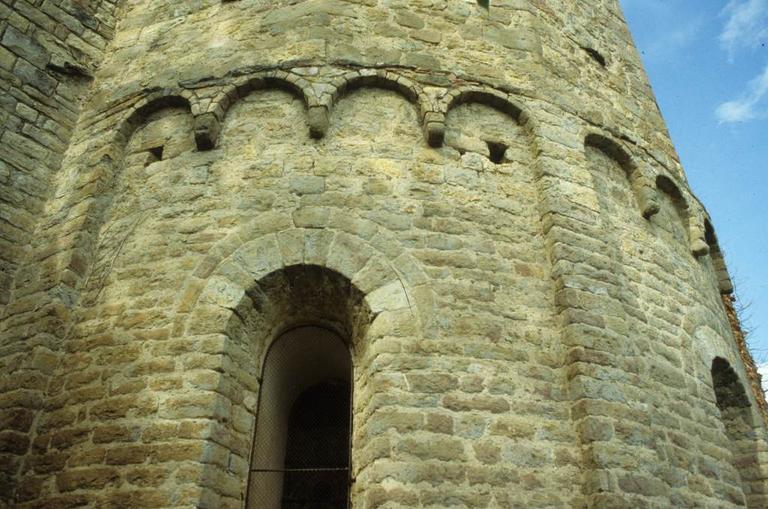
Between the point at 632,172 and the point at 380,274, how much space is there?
3014 mm

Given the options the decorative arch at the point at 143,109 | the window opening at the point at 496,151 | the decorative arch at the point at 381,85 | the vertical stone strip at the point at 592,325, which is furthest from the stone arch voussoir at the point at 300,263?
the decorative arch at the point at 143,109

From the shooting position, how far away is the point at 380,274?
4.41m

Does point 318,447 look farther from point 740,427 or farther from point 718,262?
point 718,262

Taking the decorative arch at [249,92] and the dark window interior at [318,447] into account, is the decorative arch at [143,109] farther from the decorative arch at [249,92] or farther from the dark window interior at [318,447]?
the dark window interior at [318,447]

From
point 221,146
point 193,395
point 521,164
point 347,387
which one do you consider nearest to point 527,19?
point 521,164

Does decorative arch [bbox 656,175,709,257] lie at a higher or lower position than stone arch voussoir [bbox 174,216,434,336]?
higher

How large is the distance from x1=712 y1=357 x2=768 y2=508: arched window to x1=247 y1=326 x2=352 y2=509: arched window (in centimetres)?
350

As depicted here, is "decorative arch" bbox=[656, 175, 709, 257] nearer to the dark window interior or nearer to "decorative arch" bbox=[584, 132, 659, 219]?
"decorative arch" bbox=[584, 132, 659, 219]

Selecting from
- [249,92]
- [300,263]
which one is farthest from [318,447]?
[249,92]

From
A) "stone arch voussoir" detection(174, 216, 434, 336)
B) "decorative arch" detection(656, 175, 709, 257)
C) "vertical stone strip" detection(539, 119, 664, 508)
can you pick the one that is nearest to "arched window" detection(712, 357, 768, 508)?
"decorative arch" detection(656, 175, 709, 257)

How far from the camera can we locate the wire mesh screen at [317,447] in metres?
5.29

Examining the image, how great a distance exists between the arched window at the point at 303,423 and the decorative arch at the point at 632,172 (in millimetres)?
3118

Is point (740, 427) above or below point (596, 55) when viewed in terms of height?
below

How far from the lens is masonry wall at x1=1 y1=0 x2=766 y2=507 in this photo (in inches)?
155
